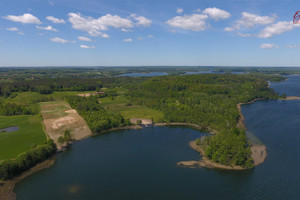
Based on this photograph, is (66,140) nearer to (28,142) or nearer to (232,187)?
(28,142)

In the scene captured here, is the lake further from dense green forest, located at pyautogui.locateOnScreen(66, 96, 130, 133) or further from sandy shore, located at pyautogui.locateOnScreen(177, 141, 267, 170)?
dense green forest, located at pyautogui.locateOnScreen(66, 96, 130, 133)

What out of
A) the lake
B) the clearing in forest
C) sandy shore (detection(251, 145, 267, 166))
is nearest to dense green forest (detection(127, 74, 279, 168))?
sandy shore (detection(251, 145, 267, 166))

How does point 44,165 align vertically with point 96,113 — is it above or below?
below

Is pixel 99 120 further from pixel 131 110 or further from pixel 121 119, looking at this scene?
pixel 131 110

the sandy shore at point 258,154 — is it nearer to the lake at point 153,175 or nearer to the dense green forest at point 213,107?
the lake at point 153,175

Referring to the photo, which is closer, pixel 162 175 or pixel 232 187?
pixel 232 187

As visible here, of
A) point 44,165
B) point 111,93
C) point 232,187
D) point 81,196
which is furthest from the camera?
point 111,93

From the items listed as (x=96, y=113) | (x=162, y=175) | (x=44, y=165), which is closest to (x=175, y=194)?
(x=162, y=175)
